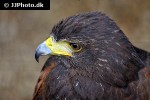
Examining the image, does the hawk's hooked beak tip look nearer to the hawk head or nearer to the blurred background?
the hawk head

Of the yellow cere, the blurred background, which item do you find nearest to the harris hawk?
the yellow cere

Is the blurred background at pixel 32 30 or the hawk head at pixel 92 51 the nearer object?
the hawk head at pixel 92 51

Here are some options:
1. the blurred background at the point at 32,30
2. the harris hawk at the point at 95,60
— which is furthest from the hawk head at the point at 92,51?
the blurred background at the point at 32,30

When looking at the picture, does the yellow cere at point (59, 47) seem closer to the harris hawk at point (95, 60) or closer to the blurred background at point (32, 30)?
the harris hawk at point (95, 60)

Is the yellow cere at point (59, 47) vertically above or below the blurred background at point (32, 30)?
above

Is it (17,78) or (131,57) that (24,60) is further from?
(131,57)

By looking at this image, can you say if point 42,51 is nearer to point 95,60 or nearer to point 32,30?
point 95,60

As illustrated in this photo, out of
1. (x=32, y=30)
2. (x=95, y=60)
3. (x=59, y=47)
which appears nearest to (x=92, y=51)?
(x=95, y=60)
